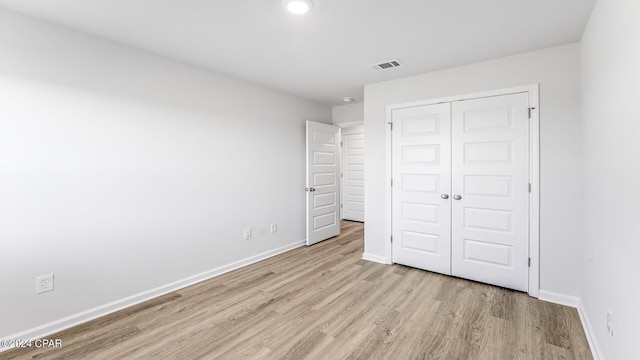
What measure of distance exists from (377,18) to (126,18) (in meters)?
1.89

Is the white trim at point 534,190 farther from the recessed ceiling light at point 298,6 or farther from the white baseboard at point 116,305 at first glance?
the white baseboard at point 116,305

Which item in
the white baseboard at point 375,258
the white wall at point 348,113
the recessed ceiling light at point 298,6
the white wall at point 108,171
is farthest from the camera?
the white wall at point 348,113

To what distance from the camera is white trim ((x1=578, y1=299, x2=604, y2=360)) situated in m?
1.83

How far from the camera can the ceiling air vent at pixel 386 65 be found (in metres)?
3.03

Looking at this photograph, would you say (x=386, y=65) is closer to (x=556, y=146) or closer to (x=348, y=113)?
(x=556, y=146)

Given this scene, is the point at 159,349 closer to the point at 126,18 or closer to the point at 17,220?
the point at 17,220

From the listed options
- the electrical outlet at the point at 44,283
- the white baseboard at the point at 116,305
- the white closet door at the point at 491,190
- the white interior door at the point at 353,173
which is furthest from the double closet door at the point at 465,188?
the electrical outlet at the point at 44,283

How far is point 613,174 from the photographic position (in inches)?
63.0

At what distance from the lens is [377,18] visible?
2164 millimetres

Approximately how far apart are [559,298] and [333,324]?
2.13 metres

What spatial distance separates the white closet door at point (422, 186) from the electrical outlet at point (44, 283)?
11.1ft

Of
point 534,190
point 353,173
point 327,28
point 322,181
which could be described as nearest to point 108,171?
point 327,28

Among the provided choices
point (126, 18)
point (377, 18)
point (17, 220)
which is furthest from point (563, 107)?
point (17, 220)

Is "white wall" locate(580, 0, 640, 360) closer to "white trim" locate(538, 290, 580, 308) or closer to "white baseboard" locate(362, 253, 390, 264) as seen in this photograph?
"white trim" locate(538, 290, 580, 308)
